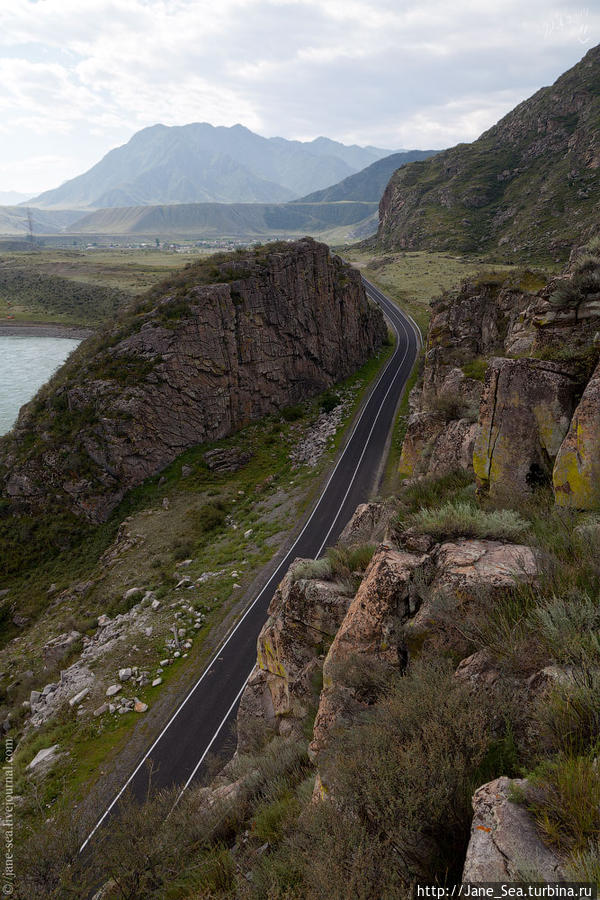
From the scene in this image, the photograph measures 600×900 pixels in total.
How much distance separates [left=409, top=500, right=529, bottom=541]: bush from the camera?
7078 millimetres

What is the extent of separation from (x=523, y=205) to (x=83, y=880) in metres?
110

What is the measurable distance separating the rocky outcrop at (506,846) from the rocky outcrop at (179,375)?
1234 inches

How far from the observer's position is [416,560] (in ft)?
23.2

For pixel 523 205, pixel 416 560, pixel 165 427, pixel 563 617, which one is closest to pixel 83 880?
pixel 416 560

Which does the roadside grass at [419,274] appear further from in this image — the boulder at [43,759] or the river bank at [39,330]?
Result: the boulder at [43,759]

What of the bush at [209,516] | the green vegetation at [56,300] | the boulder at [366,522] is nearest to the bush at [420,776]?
the boulder at [366,522]

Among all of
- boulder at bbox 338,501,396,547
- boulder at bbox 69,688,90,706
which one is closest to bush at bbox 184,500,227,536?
boulder at bbox 69,688,90,706

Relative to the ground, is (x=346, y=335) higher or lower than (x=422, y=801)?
higher

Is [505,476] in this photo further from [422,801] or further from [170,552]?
[170,552]

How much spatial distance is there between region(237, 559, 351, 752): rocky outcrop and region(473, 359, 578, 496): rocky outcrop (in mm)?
4596

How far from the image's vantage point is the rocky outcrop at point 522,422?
9.18m

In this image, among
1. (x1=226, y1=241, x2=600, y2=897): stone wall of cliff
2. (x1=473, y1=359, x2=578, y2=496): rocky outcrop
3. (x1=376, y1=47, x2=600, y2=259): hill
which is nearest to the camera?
(x1=226, y1=241, x2=600, y2=897): stone wall of cliff

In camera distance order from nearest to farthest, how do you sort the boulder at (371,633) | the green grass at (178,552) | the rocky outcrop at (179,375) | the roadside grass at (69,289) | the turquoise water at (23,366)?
the boulder at (371,633)
the green grass at (178,552)
the rocky outcrop at (179,375)
the turquoise water at (23,366)
the roadside grass at (69,289)

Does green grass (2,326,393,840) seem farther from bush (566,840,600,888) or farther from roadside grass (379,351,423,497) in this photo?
bush (566,840,600,888)
